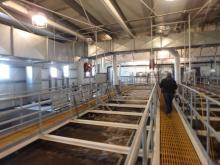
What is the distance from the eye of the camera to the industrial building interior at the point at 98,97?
2.97 metres

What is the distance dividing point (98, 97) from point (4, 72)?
5.16 metres

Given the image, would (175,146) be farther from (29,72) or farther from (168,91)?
(29,72)

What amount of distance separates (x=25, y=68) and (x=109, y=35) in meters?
5.01

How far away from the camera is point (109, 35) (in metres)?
8.81

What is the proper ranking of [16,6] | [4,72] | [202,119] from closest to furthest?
1. [202,119]
2. [16,6]
3. [4,72]

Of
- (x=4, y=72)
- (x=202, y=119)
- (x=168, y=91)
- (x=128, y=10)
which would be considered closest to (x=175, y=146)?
(x=202, y=119)

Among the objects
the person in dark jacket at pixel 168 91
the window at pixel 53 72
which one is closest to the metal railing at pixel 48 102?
the window at pixel 53 72

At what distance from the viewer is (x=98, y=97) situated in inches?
274

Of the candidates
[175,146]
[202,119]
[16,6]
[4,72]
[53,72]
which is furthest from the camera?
[53,72]

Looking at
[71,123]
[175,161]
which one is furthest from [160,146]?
[71,123]

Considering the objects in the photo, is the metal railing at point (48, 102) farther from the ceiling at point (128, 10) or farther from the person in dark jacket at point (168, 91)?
the person in dark jacket at point (168, 91)

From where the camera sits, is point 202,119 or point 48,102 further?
point 48,102

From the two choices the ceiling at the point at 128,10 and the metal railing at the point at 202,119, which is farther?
the ceiling at the point at 128,10

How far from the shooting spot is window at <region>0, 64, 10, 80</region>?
8.33 metres
